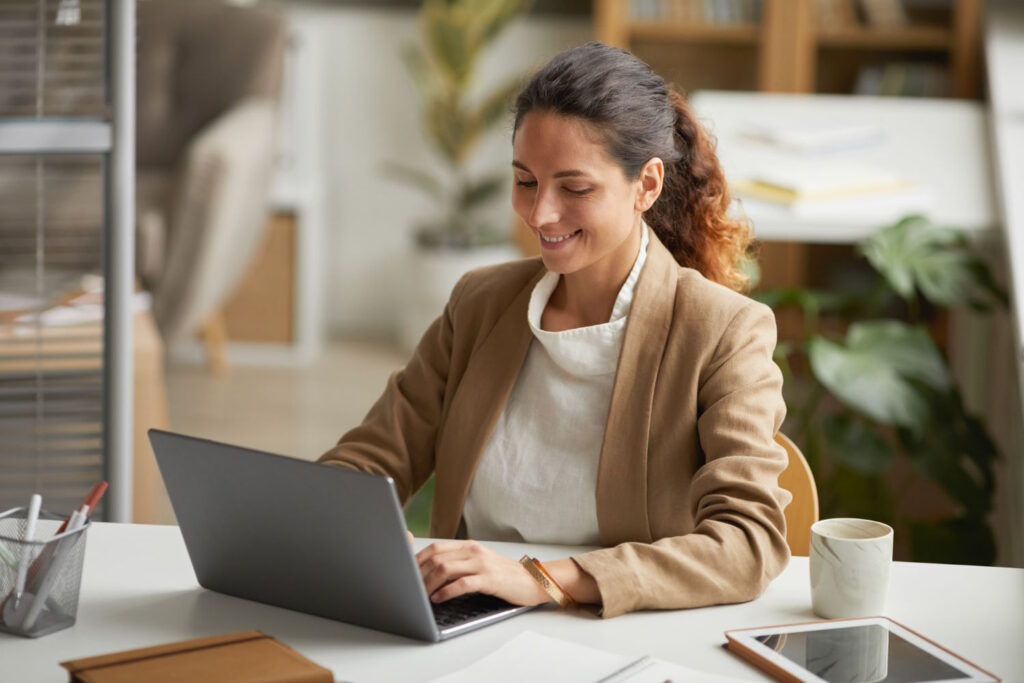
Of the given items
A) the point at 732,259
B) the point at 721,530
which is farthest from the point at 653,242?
the point at 721,530

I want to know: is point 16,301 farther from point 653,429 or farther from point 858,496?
point 858,496

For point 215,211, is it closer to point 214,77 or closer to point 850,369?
point 214,77

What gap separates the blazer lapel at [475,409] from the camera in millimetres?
1643

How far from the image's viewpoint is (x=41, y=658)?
1.22 m

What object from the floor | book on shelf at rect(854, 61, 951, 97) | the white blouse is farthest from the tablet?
book on shelf at rect(854, 61, 951, 97)

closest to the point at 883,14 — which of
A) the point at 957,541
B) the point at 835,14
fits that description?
the point at 835,14

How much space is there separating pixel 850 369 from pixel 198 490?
1.60m

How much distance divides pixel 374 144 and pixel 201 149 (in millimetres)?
1090

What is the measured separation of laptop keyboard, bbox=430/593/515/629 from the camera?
1294 mm

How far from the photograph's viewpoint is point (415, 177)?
5.14m

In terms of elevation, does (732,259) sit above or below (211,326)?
above

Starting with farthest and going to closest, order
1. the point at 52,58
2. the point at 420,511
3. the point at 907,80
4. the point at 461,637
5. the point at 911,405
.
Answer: the point at 907,80 < the point at 420,511 < the point at 911,405 < the point at 52,58 < the point at 461,637

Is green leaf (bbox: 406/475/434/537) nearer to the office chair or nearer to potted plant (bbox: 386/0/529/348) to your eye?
the office chair

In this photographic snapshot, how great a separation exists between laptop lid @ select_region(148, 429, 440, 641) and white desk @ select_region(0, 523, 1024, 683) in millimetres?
21
